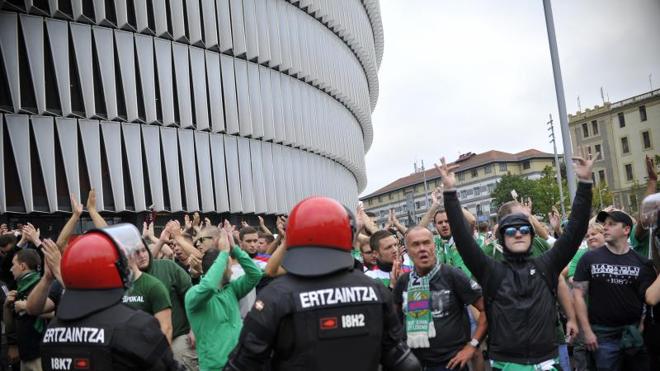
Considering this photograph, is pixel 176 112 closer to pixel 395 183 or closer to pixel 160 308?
pixel 160 308

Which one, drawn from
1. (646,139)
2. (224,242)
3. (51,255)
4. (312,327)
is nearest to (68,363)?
(312,327)

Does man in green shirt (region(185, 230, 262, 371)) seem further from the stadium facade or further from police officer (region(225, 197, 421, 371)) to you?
the stadium facade

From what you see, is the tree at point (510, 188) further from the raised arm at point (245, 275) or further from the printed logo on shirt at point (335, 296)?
the printed logo on shirt at point (335, 296)

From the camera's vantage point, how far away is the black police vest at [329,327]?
9.17ft

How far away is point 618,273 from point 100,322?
457 cm

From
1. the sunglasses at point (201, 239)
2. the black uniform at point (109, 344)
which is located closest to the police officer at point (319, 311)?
the black uniform at point (109, 344)

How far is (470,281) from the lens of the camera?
4965mm

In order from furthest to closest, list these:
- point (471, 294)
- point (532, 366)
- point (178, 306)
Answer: point (178, 306) → point (471, 294) → point (532, 366)

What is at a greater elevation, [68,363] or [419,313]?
[68,363]

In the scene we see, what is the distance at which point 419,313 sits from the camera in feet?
16.3

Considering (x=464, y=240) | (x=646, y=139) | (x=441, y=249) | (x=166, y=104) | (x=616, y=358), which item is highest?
(x=646, y=139)

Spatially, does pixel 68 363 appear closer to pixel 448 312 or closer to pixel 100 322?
pixel 100 322

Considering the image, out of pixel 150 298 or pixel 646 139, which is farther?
pixel 646 139

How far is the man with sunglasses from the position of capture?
4281 mm
